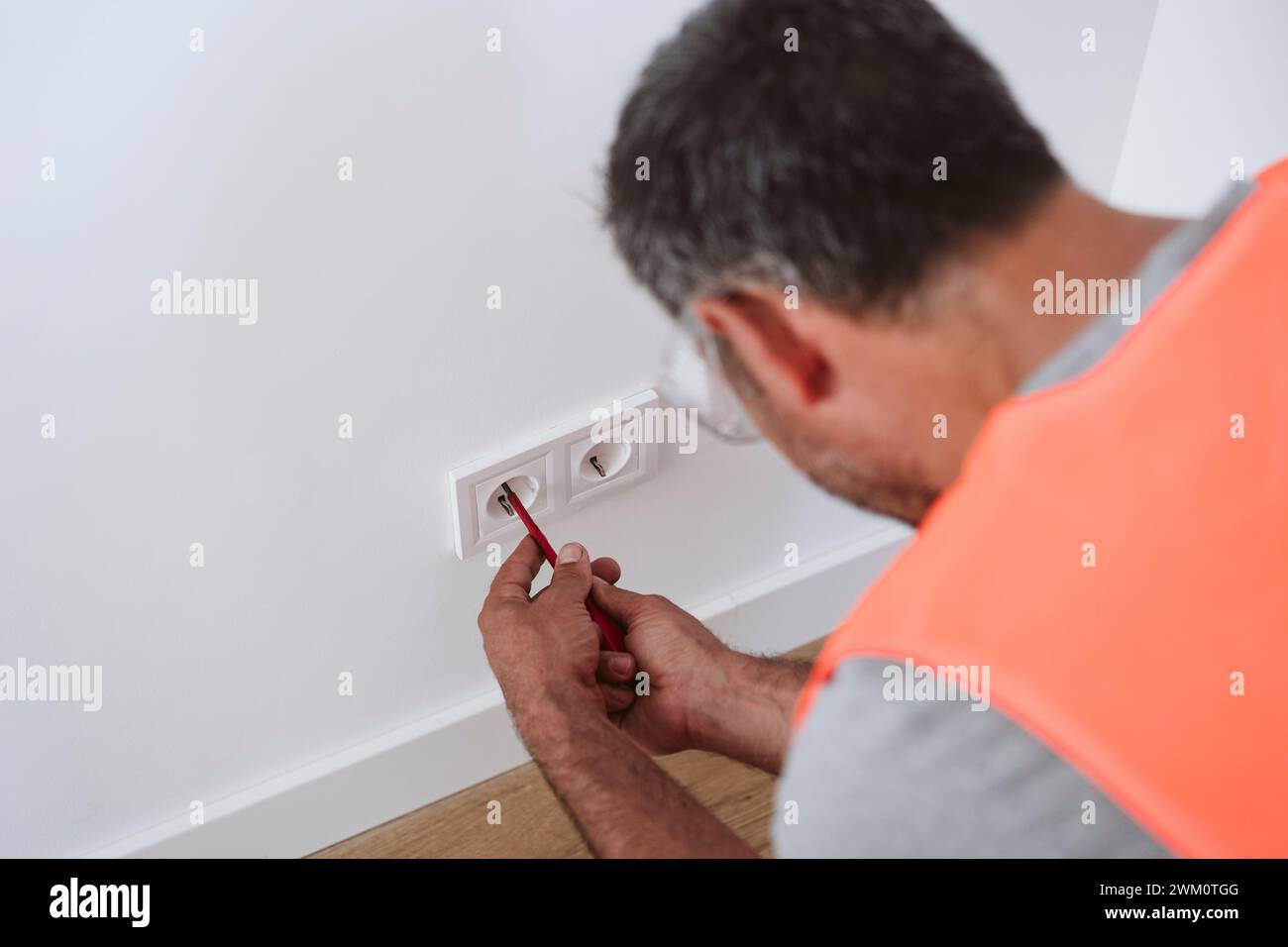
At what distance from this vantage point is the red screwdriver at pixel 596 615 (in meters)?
0.93

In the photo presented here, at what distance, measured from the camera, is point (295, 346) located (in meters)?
0.83

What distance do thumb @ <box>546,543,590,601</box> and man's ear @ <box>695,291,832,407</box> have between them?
0.29m

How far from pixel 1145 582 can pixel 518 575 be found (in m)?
0.52

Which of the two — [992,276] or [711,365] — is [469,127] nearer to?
[711,365]

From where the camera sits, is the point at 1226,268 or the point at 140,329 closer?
the point at 1226,268

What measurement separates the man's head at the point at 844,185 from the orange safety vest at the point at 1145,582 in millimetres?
82

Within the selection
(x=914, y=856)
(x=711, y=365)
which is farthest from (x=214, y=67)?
(x=914, y=856)

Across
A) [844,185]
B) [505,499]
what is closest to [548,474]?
[505,499]

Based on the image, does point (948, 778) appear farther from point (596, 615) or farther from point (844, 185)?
point (596, 615)

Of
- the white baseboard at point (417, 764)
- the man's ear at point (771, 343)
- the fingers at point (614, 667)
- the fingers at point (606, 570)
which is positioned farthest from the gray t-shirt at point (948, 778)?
the white baseboard at point (417, 764)

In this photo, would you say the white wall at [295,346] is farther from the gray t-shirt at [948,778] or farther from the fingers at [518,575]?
the gray t-shirt at [948,778]
